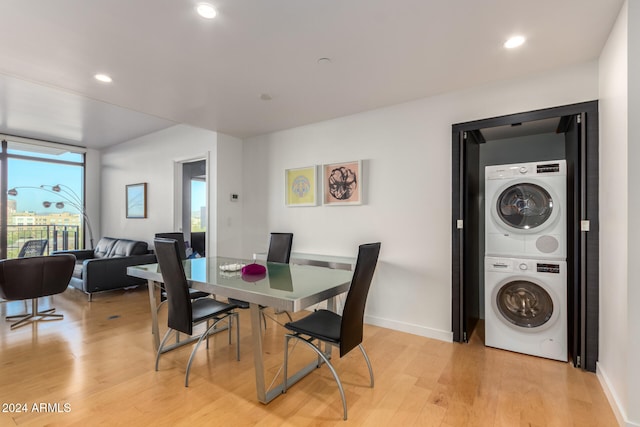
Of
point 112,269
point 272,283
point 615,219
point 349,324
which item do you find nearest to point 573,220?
point 615,219

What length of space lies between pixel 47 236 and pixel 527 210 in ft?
26.4

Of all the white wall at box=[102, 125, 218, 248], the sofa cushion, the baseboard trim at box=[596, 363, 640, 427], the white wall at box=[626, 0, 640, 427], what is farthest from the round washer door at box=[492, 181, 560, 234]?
the sofa cushion

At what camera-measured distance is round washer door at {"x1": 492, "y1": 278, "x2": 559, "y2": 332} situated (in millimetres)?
2543

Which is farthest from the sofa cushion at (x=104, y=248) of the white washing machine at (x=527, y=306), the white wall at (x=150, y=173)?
the white washing machine at (x=527, y=306)

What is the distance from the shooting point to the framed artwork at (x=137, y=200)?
5.45 m

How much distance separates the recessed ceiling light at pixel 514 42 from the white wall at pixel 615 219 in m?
0.48

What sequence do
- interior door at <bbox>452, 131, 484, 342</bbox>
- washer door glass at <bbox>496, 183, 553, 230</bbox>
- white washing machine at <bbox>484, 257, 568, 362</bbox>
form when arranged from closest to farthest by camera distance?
1. white washing machine at <bbox>484, 257, 568, 362</bbox>
2. washer door glass at <bbox>496, 183, 553, 230</bbox>
3. interior door at <bbox>452, 131, 484, 342</bbox>

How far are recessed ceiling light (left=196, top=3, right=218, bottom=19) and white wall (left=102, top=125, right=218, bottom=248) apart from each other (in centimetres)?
268

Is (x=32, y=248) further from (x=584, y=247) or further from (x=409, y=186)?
(x=584, y=247)

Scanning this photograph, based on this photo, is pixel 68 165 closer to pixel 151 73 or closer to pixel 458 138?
pixel 151 73

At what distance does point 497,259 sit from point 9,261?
4.82 m

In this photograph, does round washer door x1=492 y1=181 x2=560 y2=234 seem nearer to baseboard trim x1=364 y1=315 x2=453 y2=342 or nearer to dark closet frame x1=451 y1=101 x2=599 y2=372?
dark closet frame x1=451 y1=101 x2=599 y2=372

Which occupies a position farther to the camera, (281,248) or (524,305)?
(281,248)

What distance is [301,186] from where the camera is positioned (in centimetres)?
400
